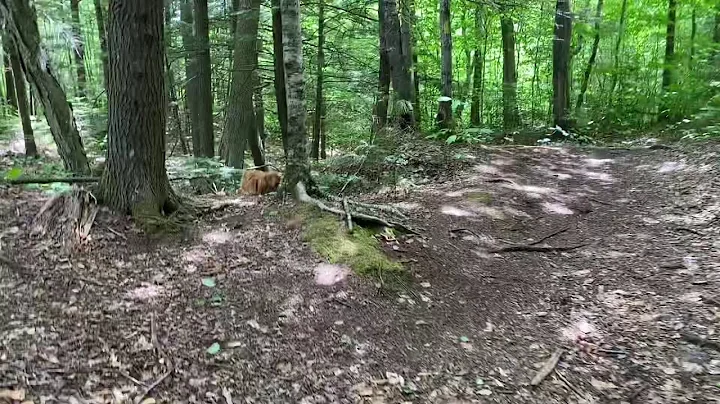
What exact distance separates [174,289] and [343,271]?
150 cm

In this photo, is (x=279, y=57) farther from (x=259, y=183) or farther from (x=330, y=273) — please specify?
(x=330, y=273)

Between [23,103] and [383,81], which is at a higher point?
[383,81]

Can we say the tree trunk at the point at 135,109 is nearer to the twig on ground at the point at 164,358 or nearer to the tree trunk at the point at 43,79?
the twig on ground at the point at 164,358

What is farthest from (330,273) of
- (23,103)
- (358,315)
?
(23,103)

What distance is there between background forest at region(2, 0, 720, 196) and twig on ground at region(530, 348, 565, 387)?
219 inches

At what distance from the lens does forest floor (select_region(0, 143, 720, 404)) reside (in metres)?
3.43

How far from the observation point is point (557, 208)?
7.39 meters

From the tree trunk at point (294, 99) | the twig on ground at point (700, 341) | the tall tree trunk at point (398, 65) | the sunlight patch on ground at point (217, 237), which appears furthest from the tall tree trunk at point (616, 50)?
the sunlight patch on ground at point (217, 237)

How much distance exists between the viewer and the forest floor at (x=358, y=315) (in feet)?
11.3

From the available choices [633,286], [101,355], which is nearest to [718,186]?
[633,286]

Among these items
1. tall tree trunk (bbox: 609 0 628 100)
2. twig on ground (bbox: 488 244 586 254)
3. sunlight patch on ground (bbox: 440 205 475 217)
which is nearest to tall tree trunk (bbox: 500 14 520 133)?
tall tree trunk (bbox: 609 0 628 100)

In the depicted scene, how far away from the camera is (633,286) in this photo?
4988 millimetres

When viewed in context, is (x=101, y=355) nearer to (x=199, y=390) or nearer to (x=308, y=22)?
(x=199, y=390)

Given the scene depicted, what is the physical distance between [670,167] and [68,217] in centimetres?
949
